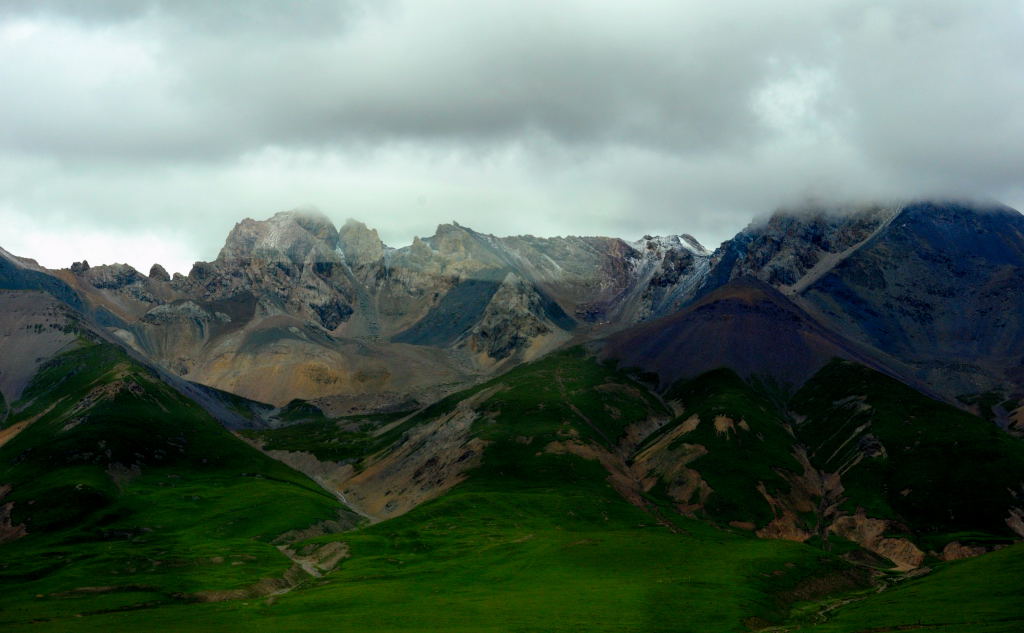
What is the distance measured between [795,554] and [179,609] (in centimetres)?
11989

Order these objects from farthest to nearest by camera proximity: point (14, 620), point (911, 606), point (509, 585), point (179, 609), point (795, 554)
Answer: point (795, 554)
point (509, 585)
point (179, 609)
point (14, 620)
point (911, 606)

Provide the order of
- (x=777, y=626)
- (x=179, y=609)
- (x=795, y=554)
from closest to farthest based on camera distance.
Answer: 1. (x=777, y=626)
2. (x=179, y=609)
3. (x=795, y=554)

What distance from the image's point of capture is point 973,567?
155875 millimetres

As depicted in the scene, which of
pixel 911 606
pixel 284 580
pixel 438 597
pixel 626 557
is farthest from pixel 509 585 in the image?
pixel 911 606

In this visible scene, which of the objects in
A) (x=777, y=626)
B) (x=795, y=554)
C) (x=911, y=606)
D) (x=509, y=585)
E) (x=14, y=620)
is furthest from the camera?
(x=795, y=554)

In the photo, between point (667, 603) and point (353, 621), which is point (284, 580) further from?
point (667, 603)

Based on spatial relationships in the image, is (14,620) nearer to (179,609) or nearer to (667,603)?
(179,609)

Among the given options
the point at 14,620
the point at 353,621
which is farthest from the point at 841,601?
the point at 14,620

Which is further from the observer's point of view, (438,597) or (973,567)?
(438,597)

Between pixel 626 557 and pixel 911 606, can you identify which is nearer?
pixel 911 606

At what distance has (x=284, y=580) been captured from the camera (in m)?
198

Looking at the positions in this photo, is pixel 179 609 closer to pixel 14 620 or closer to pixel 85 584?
pixel 14 620

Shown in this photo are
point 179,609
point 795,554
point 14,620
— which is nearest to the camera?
point 14,620

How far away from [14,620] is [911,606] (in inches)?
5459
